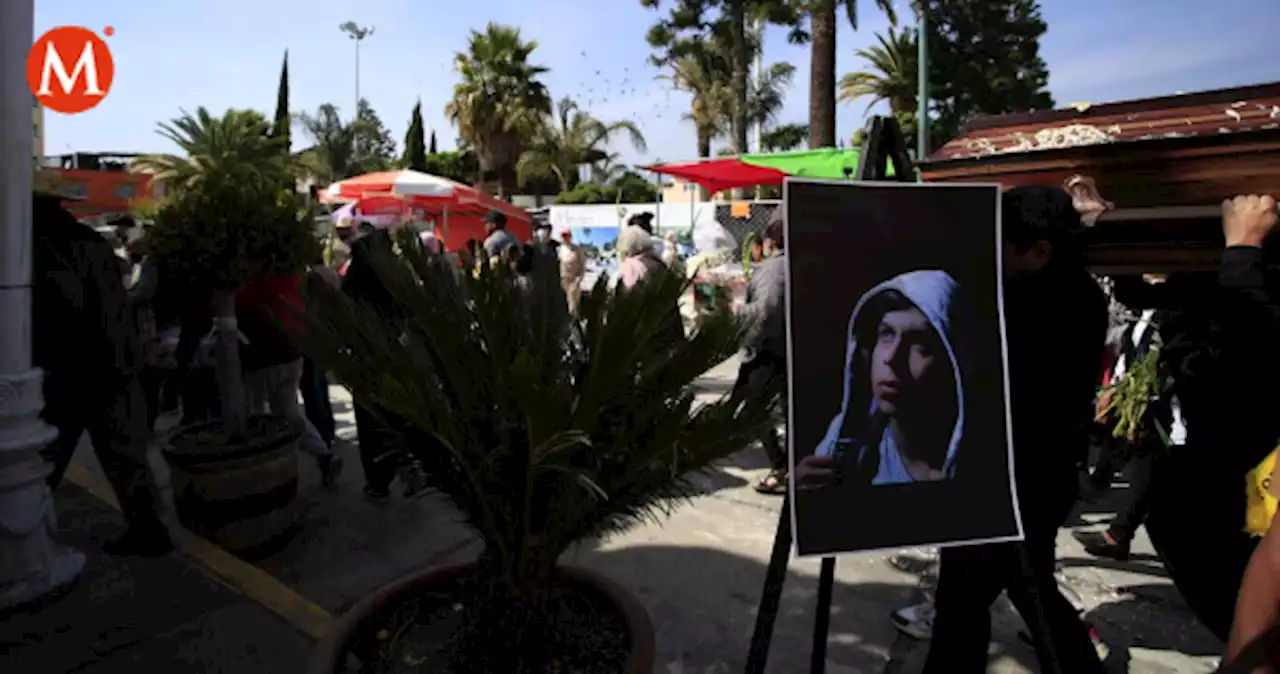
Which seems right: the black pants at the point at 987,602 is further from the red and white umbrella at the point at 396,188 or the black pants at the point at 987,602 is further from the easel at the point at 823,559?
the red and white umbrella at the point at 396,188

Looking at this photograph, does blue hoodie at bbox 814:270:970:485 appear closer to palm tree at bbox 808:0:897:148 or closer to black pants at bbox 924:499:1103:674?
black pants at bbox 924:499:1103:674

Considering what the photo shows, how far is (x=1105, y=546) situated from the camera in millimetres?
3570

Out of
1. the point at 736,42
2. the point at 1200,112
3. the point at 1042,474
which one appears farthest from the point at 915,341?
the point at 736,42

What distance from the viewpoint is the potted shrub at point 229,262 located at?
10.2ft

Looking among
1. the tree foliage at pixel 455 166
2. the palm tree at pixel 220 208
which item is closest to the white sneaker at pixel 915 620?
the palm tree at pixel 220 208

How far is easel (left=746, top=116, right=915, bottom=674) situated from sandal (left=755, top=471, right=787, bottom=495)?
2.36 meters

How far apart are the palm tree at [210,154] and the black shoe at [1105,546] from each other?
4383 mm

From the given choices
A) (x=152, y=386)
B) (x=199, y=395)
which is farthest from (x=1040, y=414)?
(x=152, y=386)

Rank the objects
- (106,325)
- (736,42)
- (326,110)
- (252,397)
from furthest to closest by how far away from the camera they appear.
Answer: (326,110), (736,42), (252,397), (106,325)

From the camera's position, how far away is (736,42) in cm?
2714

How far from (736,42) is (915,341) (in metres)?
27.9

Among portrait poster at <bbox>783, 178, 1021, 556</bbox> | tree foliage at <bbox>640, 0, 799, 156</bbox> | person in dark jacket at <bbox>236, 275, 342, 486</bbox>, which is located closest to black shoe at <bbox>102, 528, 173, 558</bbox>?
person in dark jacket at <bbox>236, 275, 342, 486</bbox>

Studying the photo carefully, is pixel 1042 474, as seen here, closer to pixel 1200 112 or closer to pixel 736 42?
pixel 1200 112

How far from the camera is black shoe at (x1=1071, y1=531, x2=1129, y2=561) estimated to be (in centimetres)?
352
